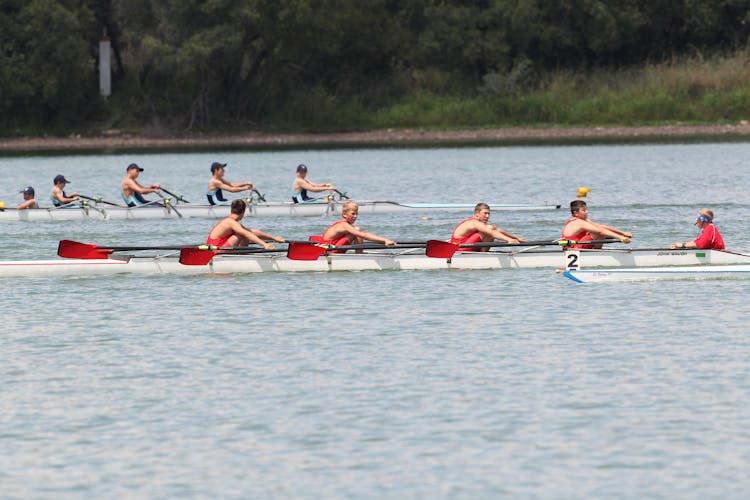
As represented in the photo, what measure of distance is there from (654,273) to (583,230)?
1665mm

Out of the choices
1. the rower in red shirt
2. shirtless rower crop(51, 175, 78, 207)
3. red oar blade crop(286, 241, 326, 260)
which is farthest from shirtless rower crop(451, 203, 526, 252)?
shirtless rower crop(51, 175, 78, 207)

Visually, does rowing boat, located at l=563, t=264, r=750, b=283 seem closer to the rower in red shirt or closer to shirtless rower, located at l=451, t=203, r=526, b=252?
the rower in red shirt

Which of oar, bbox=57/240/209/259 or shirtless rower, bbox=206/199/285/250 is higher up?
shirtless rower, bbox=206/199/285/250

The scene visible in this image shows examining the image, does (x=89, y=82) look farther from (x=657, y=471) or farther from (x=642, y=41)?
(x=657, y=471)

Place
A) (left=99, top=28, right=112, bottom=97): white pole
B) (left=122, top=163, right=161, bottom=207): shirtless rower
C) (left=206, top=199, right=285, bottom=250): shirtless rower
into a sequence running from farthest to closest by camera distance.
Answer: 1. (left=99, top=28, right=112, bottom=97): white pole
2. (left=122, top=163, right=161, bottom=207): shirtless rower
3. (left=206, top=199, right=285, bottom=250): shirtless rower

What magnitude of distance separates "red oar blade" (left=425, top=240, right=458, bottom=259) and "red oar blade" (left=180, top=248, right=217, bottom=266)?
4212 mm

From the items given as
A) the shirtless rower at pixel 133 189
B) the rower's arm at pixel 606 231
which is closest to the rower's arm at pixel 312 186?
the shirtless rower at pixel 133 189

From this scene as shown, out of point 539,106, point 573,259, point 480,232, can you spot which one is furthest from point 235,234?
point 539,106

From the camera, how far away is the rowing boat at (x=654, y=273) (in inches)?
1040

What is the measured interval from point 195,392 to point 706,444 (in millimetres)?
6583

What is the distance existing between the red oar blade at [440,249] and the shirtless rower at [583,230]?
2.16m

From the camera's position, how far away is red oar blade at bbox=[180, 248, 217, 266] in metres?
28.2

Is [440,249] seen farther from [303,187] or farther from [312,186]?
[303,187]

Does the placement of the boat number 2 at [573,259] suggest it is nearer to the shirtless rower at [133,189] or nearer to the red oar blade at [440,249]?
the red oar blade at [440,249]
